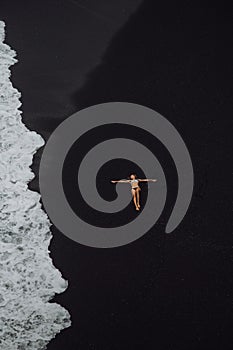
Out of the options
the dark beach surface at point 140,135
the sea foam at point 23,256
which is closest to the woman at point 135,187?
the dark beach surface at point 140,135

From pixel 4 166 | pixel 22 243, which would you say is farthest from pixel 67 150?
pixel 22 243

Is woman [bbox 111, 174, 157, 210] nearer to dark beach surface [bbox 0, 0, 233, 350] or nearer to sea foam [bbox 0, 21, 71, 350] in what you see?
dark beach surface [bbox 0, 0, 233, 350]

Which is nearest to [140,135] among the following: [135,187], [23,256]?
[135,187]

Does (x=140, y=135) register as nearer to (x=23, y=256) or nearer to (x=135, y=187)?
(x=135, y=187)

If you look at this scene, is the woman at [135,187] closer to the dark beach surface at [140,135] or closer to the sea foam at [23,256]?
the dark beach surface at [140,135]

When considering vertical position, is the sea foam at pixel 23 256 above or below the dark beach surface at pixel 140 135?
below

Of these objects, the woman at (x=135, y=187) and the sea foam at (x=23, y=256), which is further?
the woman at (x=135, y=187)
